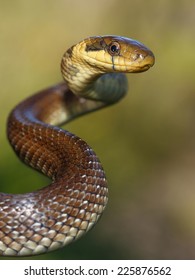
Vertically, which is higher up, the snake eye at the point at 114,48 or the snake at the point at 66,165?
the snake eye at the point at 114,48

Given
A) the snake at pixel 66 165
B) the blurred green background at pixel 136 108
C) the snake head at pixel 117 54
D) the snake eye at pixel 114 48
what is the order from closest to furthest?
the snake at pixel 66 165
the snake head at pixel 117 54
the snake eye at pixel 114 48
the blurred green background at pixel 136 108

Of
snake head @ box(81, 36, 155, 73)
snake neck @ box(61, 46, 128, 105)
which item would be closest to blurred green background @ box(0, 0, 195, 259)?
snake neck @ box(61, 46, 128, 105)

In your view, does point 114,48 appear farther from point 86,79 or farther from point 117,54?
point 86,79

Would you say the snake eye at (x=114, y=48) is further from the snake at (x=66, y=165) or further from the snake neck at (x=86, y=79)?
the snake neck at (x=86, y=79)

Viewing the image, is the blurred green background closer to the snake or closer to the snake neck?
the snake neck

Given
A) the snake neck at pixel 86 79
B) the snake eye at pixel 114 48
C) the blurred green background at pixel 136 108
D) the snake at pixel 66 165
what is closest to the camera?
the snake at pixel 66 165

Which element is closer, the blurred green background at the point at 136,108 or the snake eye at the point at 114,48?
the snake eye at the point at 114,48

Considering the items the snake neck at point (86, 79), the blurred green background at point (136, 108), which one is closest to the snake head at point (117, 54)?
the snake neck at point (86, 79)
